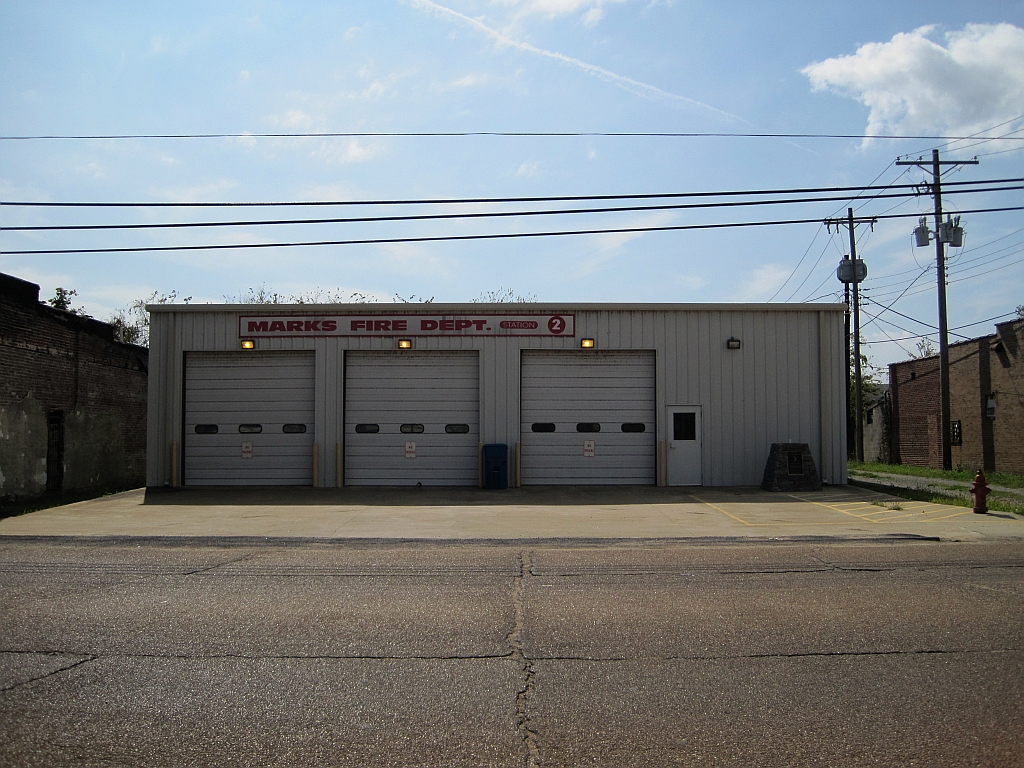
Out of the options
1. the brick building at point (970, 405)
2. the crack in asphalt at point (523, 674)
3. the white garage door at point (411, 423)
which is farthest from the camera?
the brick building at point (970, 405)

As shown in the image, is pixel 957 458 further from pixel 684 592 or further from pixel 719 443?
pixel 684 592

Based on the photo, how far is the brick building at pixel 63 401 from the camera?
1705cm

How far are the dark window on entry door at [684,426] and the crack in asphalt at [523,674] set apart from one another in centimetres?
1182

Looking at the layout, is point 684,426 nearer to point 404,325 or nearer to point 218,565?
point 404,325

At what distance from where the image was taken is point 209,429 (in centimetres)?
1981

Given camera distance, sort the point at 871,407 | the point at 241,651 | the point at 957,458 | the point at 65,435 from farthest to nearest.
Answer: the point at 871,407
the point at 957,458
the point at 65,435
the point at 241,651

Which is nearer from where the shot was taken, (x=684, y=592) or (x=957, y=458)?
(x=684, y=592)

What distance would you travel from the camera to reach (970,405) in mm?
27688

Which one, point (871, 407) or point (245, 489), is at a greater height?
point (871, 407)

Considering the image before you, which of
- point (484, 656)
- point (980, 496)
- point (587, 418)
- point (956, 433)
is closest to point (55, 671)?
point (484, 656)

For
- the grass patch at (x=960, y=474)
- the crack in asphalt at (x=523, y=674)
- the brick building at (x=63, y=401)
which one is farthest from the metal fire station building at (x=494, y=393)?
the crack in asphalt at (x=523, y=674)

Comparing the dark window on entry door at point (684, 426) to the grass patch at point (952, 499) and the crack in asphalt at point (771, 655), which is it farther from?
the crack in asphalt at point (771, 655)

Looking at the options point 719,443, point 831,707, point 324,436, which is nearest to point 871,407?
point 719,443

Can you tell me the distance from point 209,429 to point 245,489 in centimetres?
203
